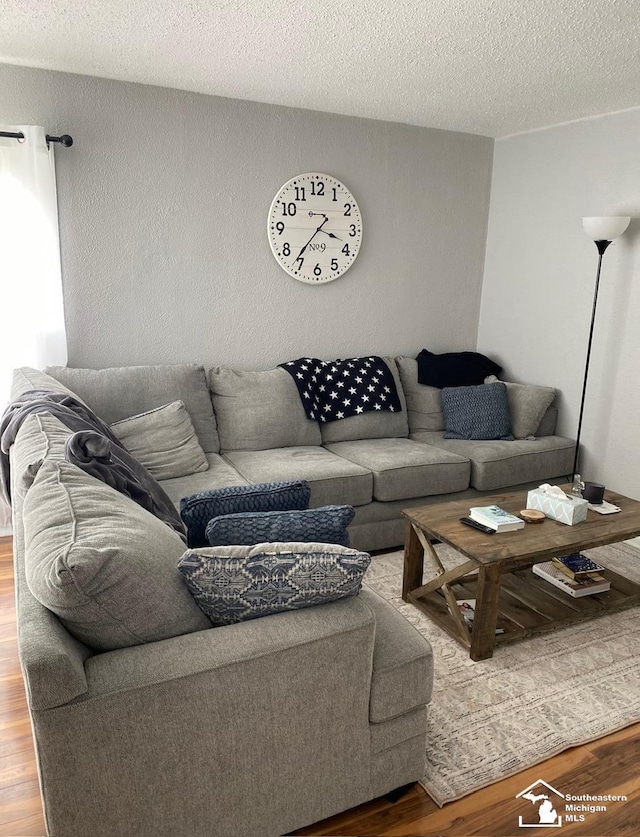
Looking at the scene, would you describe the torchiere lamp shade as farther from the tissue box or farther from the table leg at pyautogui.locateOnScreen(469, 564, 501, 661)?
the table leg at pyautogui.locateOnScreen(469, 564, 501, 661)

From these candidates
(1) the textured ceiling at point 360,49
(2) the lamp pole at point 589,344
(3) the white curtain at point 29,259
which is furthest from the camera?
(2) the lamp pole at point 589,344

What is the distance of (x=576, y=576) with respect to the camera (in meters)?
2.84

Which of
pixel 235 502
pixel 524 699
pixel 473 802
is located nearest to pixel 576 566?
pixel 524 699

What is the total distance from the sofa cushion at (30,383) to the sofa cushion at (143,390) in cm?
21

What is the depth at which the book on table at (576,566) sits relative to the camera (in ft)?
9.32

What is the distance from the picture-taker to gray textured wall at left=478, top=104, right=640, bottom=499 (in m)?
3.58

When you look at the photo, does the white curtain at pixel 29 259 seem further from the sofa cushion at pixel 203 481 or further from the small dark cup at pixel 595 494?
the small dark cup at pixel 595 494

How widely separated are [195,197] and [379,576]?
7.56ft

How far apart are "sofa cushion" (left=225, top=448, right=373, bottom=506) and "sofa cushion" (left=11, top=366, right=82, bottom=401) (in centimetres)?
94

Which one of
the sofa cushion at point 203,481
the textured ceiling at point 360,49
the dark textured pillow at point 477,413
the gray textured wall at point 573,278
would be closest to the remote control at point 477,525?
the sofa cushion at point 203,481

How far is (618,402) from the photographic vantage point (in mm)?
3689

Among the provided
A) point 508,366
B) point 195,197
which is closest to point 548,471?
point 508,366

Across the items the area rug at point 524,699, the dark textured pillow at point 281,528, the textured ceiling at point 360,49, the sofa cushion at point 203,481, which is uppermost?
the textured ceiling at point 360,49

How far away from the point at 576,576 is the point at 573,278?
193 centimetres
